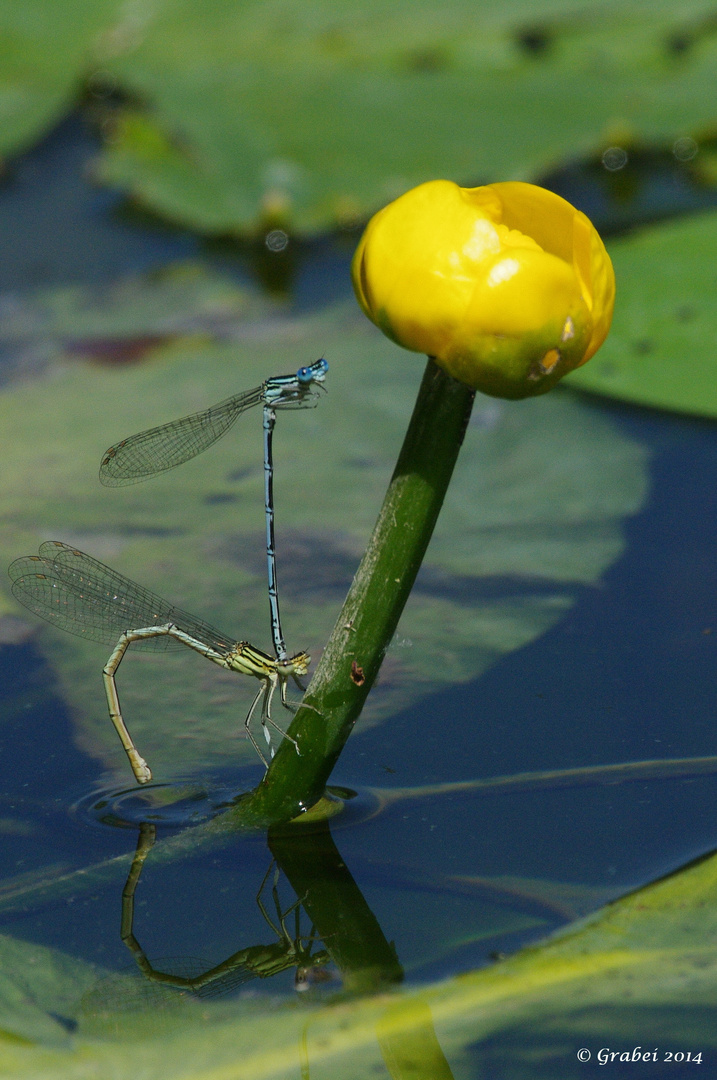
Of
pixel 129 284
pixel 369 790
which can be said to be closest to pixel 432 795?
pixel 369 790

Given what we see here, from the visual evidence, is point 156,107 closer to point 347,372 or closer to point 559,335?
point 347,372

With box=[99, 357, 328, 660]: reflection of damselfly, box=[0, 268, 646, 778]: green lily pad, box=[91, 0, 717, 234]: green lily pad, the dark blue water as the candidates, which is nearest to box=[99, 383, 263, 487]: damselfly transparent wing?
box=[99, 357, 328, 660]: reflection of damselfly

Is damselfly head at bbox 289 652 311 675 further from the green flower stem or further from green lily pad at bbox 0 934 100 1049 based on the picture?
green lily pad at bbox 0 934 100 1049

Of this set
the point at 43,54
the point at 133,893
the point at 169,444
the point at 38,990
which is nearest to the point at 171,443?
the point at 169,444

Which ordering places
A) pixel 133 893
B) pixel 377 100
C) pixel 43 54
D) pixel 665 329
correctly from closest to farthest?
pixel 133 893 < pixel 665 329 < pixel 377 100 < pixel 43 54

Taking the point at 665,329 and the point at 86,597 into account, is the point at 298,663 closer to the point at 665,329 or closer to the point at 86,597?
the point at 86,597

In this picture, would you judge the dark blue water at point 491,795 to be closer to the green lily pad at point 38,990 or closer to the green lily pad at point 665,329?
the green lily pad at point 38,990

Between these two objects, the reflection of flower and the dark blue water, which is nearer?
the reflection of flower
